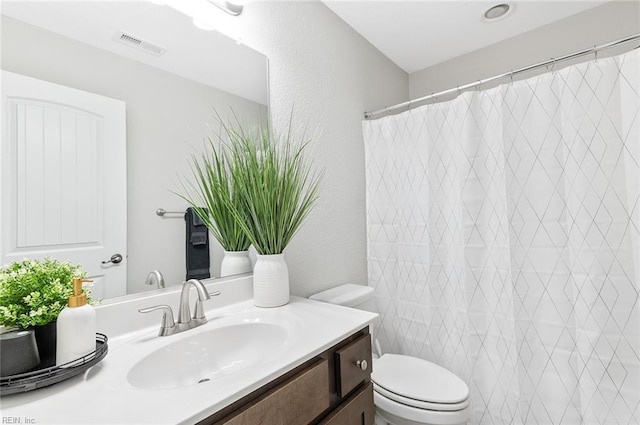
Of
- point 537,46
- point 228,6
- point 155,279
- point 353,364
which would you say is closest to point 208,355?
point 155,279

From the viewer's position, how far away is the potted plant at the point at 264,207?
1177mm

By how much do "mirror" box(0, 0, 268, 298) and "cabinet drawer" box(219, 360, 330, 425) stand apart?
1.83ft

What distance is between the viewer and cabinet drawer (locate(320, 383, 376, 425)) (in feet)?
2.93

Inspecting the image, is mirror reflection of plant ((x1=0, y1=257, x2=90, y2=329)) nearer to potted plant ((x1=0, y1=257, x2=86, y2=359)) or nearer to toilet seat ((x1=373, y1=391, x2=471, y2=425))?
potted plant ((x1=0, y1=257, x2=86, y2=359))

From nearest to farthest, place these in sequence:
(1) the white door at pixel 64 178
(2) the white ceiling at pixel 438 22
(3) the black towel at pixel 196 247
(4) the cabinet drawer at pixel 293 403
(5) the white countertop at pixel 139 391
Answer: (5) the white countertop at pixel 139 391, (4) the cabinet drawer at pixel 293 403, (1) the white door at pixel 64 178, (3) the black towel at pixel 196 247, (2) the white ceiling at pixel 438 22

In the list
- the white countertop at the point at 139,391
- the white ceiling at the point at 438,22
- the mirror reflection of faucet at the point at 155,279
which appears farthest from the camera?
the white ceiling at the point at 438,22

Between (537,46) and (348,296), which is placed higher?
(537,46)

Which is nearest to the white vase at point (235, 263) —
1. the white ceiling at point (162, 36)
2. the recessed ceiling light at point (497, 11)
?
the white ceiling at point (162, 36)

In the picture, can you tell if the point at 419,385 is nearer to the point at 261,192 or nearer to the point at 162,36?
the point at 261,192

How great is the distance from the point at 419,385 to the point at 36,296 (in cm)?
136

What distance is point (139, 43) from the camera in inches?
40.0

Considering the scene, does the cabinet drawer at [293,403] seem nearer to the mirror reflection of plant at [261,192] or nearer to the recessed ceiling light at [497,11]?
the mirror reflection of plant at [261,192]

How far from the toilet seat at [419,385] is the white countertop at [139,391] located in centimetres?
55

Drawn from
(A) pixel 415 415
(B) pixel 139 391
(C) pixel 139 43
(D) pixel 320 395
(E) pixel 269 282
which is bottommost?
(A) pixel 415 415
